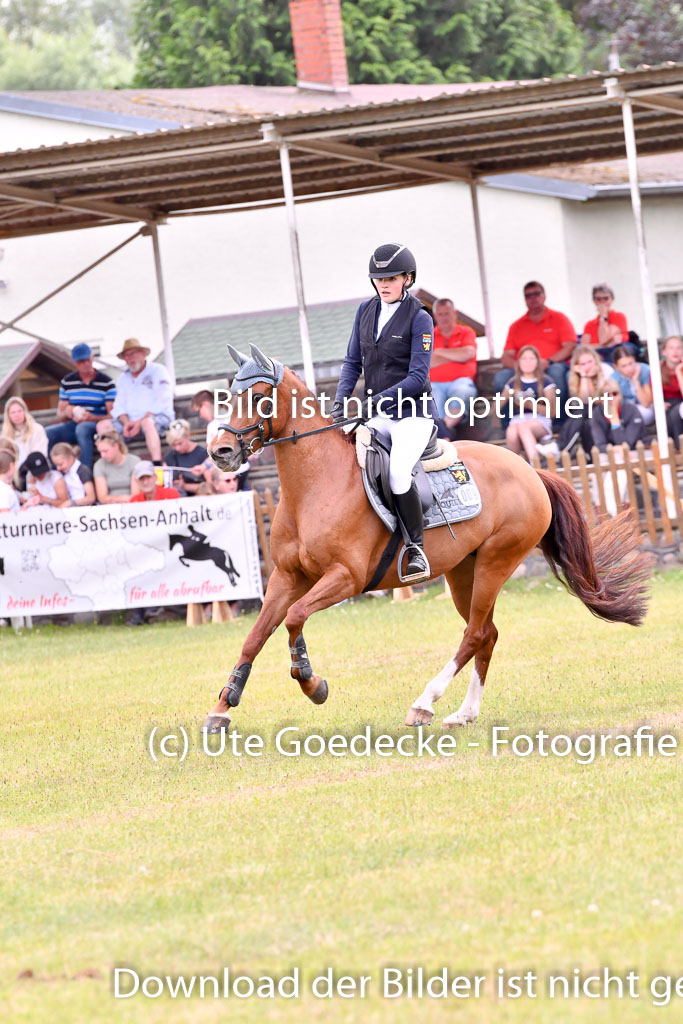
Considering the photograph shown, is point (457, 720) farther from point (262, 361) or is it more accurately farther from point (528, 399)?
point (528, 399)

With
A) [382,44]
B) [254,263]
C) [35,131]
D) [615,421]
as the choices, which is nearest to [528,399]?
[615,421]

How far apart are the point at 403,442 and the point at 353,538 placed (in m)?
0.71

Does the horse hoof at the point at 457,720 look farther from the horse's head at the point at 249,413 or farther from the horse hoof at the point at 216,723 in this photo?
the horse's head at the point at 249,413

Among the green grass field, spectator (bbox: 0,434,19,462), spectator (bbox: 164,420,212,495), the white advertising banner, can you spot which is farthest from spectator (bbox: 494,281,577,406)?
the green grass field

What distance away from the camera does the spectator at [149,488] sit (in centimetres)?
1558

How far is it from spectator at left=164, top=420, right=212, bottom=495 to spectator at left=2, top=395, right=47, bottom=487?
186 cm

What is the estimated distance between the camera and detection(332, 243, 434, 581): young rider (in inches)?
327

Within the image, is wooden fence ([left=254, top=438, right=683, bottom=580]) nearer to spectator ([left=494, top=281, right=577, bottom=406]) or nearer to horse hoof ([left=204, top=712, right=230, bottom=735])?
spectator ([left=494, top=281, right=577, bottom=406])

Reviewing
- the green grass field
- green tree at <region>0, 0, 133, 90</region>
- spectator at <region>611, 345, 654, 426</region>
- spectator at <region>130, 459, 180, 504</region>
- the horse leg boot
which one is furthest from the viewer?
green tree at <region>0, 0, 133, 90</region>

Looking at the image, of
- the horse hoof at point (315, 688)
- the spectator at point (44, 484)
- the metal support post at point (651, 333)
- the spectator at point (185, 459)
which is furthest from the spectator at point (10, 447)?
the horse hoof at point (315, 688)

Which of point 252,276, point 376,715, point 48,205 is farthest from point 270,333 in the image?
point 376,715

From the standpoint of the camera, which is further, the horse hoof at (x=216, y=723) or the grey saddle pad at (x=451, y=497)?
the grey saddle pad at (x=451, y=497)

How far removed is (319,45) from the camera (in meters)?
32.2

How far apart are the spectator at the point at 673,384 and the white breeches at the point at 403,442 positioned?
7.95 meters
